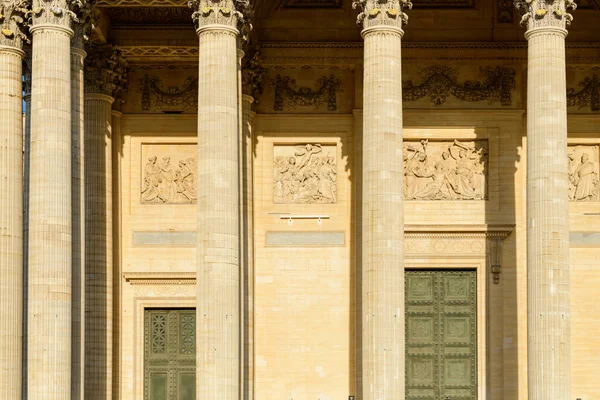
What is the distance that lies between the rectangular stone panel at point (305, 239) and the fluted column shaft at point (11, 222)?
27.7 feet

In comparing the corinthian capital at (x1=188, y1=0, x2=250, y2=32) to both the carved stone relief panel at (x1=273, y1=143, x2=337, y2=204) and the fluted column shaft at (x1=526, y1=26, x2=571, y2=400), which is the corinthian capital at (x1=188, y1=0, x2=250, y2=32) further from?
the fluted column shaft at (x1=526, y1=26, x2=571, y2=400)

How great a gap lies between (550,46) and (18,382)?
1518 centimetres

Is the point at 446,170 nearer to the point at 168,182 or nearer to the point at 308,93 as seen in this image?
the point at 308,93

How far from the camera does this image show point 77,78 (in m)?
36.2

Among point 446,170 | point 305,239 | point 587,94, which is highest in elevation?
point 587,94

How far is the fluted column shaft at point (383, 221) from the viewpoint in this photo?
3419 centimetres

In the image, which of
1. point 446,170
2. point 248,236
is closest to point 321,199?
point 248,236

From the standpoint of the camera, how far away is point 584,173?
1633 inches

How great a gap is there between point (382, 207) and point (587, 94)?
9959mm

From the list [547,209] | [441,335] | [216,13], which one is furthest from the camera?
[441,335]

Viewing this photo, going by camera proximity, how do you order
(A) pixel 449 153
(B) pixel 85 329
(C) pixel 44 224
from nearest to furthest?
(C) pixel 44 224, (B) pixel 85 329, (A) pixel 449 153

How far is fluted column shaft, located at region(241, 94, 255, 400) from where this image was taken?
129ft

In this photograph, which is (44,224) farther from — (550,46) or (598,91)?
(598,91)

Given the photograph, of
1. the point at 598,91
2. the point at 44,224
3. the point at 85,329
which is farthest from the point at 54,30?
the point at 598,91
